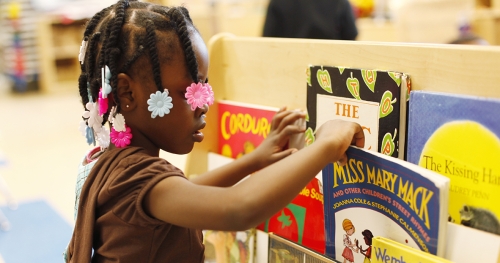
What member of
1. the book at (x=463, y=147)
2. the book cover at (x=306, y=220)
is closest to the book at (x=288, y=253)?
the book cover at (x=306, y=220)

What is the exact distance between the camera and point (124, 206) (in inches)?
32.5

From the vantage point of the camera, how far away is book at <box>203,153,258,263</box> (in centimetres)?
118

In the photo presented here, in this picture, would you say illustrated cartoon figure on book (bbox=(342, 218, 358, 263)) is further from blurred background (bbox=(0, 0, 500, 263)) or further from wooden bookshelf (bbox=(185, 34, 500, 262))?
blurred background (bbox=(0, 0, 500, 263))

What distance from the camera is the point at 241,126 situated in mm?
1254

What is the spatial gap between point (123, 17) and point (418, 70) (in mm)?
485

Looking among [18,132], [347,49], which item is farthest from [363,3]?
[347,49]

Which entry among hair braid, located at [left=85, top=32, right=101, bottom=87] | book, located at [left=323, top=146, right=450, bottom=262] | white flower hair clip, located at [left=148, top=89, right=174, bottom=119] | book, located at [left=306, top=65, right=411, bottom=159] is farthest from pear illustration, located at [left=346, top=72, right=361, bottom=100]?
hair braid, located at [left=85, top=32, right=101, bottom=87]

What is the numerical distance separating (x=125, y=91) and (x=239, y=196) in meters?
0.27

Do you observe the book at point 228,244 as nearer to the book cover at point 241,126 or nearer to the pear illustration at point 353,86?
the book cover at point 241,126

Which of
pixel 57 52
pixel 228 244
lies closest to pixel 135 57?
pixel 228 244

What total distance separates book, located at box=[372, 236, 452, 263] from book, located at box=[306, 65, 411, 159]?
0.15m

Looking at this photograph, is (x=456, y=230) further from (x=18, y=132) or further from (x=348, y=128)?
(x=18, y=132)

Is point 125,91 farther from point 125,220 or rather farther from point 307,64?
point 307,64

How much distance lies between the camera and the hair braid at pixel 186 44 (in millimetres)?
860
